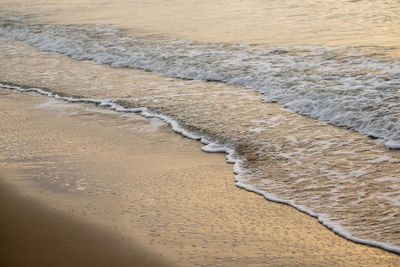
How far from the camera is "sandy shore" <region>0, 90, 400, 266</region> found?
14.5 feet

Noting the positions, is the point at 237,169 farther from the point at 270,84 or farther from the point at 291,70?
the point at 291,70

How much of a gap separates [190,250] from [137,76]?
324 inches

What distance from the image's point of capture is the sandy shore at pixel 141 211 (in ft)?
Answer: 14.5

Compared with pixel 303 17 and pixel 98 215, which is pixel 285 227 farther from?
pixel 303 17

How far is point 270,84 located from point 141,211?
5596mm

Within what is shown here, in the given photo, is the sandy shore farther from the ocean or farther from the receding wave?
the receding wave

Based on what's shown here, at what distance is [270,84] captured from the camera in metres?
10.3

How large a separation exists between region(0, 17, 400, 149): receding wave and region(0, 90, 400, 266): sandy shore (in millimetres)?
2291

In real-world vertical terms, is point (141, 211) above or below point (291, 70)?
below

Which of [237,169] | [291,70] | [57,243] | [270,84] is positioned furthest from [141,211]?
[291,70]

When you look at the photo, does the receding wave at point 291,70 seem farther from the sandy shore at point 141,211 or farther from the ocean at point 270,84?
the sandy shore at point 141,211

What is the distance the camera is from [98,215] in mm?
5207

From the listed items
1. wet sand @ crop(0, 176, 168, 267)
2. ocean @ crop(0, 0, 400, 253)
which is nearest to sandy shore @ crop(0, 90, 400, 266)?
wet sand @ crop(0, 176, 168, 267)

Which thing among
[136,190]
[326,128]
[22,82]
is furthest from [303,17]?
[136,190]
